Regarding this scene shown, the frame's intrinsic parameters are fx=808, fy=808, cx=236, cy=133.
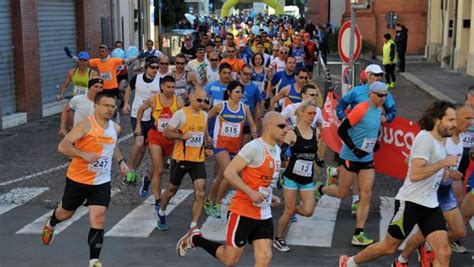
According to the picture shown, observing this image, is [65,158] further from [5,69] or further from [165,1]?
[165,1]

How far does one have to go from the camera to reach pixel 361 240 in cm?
905

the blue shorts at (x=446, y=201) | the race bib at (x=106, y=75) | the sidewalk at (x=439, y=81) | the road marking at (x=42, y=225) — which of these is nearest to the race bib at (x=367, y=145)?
the blue shorts at (x=446, y=201)

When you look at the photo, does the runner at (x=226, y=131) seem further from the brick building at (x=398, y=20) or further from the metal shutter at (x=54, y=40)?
the brick building at (x=398, y=20)

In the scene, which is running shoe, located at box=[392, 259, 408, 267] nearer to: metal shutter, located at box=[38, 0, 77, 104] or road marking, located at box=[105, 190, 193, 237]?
road marking, located at box=[105, 190, 193, 237]

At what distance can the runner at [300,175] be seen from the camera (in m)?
8.88

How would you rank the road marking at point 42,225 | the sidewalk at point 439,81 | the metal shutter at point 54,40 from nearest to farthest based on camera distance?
the road marking at point 42,225 → the metal shutter at point 54,40 → the sidewalk at point 439,81

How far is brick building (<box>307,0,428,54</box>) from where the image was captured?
142ft

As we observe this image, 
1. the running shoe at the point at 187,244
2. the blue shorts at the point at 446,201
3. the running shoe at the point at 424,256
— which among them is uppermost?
the blue shorts at the point at 446,201

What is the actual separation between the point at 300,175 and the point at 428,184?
2068 mm

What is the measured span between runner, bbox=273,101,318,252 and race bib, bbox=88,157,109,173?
200cm

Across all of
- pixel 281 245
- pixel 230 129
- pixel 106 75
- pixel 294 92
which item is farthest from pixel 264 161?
pixel 106 75

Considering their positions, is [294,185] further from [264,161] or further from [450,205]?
[264,161]

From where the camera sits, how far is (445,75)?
3139 cm

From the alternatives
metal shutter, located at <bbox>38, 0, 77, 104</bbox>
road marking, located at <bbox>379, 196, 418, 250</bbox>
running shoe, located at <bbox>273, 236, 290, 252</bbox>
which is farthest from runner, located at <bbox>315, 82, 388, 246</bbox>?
metal shutter, located at <bbox>38, 0, 77, 104</bbox>
